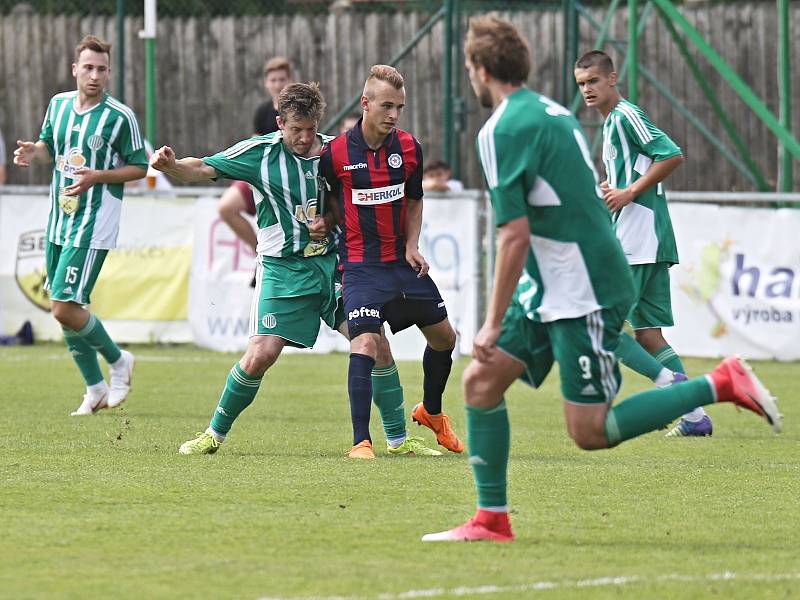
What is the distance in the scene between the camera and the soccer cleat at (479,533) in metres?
5.93

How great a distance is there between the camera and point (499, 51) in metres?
5.82

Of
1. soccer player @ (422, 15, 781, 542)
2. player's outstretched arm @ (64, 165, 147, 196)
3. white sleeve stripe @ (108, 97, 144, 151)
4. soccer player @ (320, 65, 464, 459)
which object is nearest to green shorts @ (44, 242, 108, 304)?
player's outstretched arm @ (64, 165, 147, 196)

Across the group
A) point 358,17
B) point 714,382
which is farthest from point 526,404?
point 358,17

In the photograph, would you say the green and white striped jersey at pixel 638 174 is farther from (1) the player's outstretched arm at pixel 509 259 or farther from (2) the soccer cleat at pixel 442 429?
(1) the player's outstretched arm at pixel 509 259

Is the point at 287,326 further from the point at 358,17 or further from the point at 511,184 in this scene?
the point at 358,17

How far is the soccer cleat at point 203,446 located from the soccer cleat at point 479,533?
8.69 ft

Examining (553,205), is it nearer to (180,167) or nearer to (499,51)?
(499,51)

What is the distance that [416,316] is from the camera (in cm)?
848

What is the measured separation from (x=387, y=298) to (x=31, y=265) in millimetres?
8121

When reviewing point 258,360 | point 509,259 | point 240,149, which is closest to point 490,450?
point 509,259

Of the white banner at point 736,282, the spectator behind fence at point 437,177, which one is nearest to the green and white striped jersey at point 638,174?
the white banner at point 736,282

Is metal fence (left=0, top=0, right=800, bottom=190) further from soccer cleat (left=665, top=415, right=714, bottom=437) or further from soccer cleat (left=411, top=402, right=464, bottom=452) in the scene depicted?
soccer cleat (left=411, top=402, right=464, bottom=452)

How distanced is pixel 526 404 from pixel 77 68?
386 centimetres

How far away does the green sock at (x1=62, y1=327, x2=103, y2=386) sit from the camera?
10.6m
